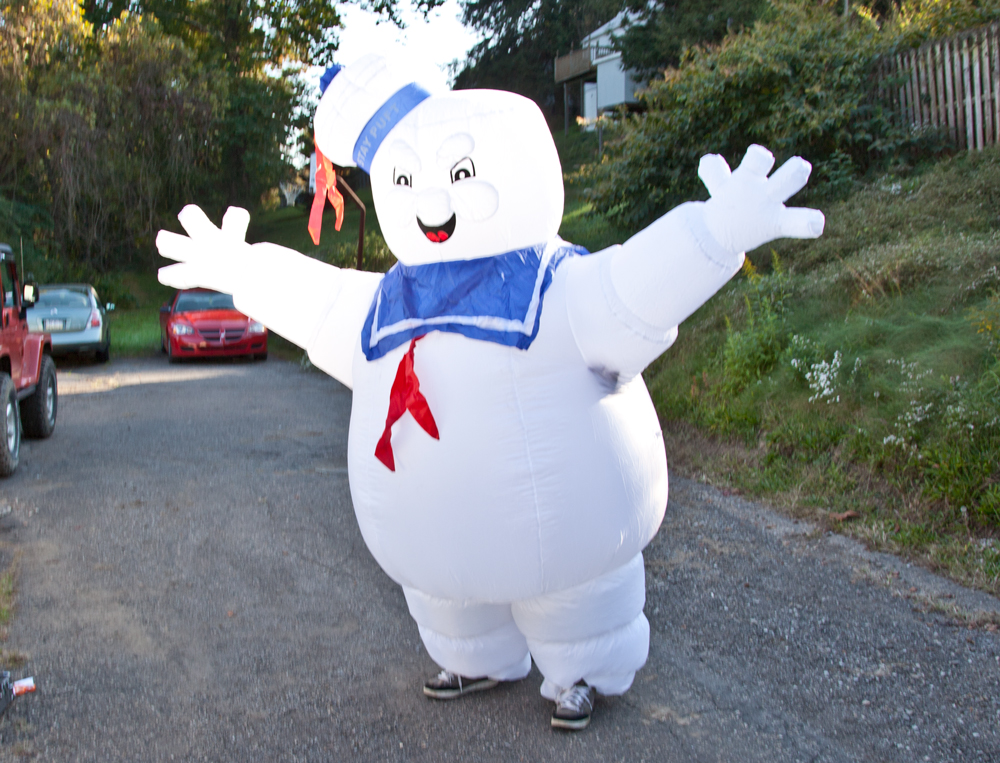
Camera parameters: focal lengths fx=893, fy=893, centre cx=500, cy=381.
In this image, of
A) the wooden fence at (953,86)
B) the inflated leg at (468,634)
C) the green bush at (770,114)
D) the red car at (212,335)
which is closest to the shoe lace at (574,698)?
the inflated leg at (468,634)

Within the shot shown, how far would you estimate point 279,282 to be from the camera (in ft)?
10.2

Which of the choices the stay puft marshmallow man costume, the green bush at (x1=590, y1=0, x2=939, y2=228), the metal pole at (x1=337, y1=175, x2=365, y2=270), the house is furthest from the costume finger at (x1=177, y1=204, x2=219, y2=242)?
the house

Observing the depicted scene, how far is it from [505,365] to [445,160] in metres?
0.66

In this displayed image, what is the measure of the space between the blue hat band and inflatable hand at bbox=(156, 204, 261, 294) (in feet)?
1.88

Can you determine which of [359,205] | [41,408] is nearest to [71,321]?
[41,408]

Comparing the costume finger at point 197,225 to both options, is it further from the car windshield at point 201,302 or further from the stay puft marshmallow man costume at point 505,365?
the car windshield at point 201,302

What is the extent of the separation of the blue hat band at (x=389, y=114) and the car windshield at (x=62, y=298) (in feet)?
43.5

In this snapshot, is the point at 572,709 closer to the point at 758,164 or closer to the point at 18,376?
the point at 758,164

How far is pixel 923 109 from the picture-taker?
953cm

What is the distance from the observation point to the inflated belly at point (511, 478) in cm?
267

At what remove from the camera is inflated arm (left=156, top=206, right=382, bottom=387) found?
3125mm

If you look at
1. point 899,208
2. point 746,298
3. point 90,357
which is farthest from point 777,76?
point 90,357

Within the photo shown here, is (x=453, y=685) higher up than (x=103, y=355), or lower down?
lower down

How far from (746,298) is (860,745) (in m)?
4.86
